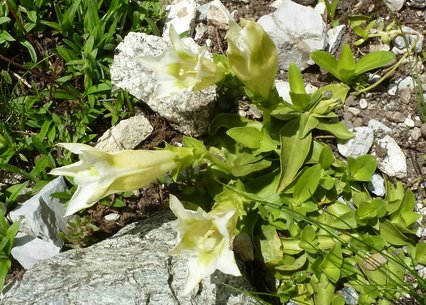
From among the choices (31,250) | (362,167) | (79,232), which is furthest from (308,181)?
(31,250)

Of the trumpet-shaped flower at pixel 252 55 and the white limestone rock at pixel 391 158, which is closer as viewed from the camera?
the trumpet-shaped flower at pixel 252 55

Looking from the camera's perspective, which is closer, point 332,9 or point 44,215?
point 44,215

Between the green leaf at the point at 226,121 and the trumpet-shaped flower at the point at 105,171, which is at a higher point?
the trumpet-shaped flower at the point at 105,171

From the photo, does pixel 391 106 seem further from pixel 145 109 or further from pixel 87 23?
pixel 87 23

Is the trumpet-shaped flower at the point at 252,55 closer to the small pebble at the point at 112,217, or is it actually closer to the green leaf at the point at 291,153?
the green leaf at the point at 291,153

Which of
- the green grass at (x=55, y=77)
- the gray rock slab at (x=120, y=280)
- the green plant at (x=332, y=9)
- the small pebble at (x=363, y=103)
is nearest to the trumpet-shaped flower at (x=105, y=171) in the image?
the gray rock slab at (x=120, y=280)

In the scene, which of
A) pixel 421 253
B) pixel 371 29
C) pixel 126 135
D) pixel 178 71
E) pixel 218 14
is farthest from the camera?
pixel 218 14

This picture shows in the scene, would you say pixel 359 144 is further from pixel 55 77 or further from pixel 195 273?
pixel 55 77

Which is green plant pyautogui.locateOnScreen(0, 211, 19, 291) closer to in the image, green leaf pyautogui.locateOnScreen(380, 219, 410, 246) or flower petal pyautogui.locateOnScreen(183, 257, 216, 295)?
flower petal pyautogui.locateOnScreen(183, 257, 216, 295)
